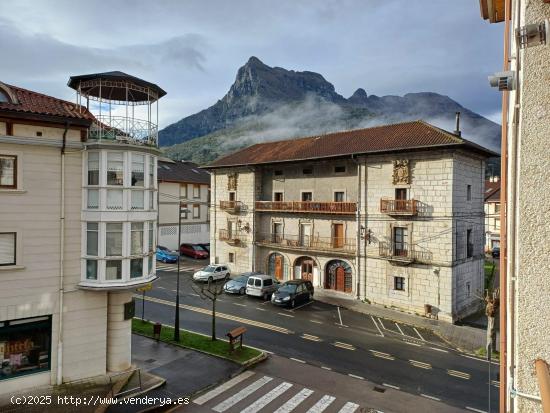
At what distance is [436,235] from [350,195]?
23.9ft

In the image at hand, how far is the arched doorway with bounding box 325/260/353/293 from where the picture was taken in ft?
95.7

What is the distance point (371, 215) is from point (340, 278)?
5661 mm

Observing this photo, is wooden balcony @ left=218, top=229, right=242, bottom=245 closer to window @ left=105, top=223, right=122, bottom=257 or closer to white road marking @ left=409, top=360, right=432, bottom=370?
white road marking @ left=409, top=360, right=432, bottom=370

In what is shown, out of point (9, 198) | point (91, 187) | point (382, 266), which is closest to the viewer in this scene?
point (9, 198)

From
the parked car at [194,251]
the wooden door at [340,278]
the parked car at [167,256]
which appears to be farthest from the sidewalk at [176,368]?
the parked car at [194,251]

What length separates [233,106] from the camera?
191m

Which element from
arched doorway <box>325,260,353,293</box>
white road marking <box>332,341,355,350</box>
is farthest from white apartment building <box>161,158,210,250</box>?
white road marking <box>332,341,355,350</box>

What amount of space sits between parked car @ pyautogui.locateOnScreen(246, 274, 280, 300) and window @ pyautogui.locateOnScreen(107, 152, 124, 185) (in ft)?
50.6

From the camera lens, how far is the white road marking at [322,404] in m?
12.6

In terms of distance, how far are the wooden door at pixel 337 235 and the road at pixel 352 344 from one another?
16.9ft

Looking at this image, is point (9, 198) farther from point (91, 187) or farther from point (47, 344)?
point (47, 344)

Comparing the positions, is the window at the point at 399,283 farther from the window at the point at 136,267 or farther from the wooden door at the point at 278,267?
the window at the point at 136,267

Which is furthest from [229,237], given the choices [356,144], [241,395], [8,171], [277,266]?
[8,171]

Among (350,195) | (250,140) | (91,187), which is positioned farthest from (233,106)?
(91,187)
